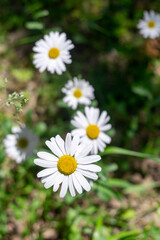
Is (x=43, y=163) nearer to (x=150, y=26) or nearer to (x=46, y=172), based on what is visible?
(x=46, y=172)

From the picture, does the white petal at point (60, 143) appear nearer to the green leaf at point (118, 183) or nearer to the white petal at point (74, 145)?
the white petal at point (74, 145)

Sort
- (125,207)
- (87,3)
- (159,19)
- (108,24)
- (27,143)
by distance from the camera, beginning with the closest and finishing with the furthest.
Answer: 1. (27,143)
2. (125,207)
3. (159,19)
4. (108,24)
5. (87,3)

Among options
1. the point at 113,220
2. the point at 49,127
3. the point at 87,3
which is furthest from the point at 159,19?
the point at 113,220

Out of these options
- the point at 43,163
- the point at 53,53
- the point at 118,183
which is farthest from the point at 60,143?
the point at 118,183

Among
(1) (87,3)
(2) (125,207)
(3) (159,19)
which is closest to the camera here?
(2) (125,207)

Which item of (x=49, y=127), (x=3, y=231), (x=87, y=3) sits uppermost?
(x=87, y=3)

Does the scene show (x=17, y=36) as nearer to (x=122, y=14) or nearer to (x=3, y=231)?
(x=122, y=14)
